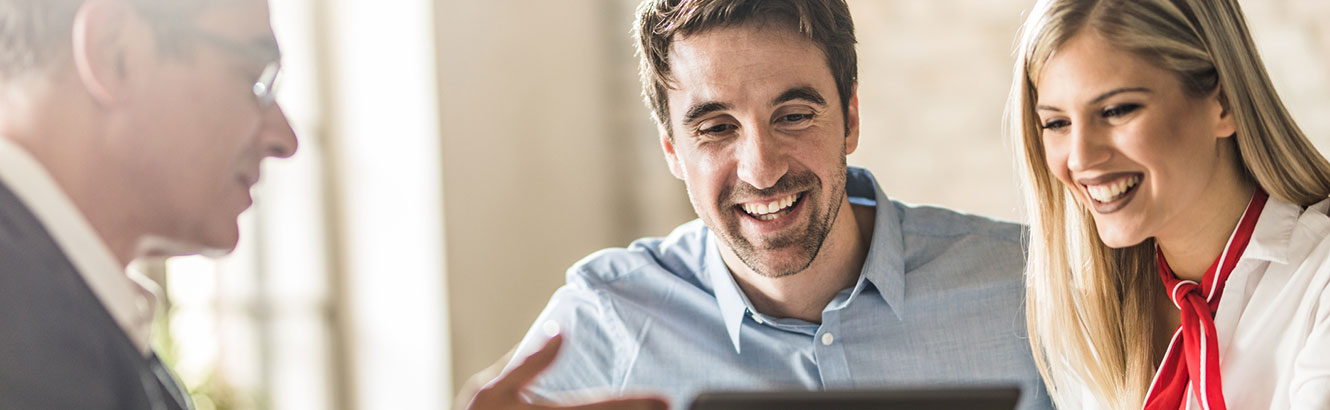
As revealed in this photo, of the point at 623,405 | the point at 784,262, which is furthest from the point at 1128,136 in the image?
the point at 623,405

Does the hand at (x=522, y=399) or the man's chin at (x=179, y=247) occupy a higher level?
the man's chin at (x=179, y=247)

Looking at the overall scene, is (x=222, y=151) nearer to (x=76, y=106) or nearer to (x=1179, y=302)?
(x=76, y=106)

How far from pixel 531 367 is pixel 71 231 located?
38 cm

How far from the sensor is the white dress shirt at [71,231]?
902 mm

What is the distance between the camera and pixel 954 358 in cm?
168

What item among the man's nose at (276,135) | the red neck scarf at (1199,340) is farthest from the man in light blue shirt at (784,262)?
the man's nose at (276,135)

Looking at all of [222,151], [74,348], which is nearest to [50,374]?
[74,348]

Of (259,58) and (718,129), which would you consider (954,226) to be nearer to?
(718,129)

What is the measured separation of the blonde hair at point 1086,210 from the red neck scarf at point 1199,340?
0.06 meters

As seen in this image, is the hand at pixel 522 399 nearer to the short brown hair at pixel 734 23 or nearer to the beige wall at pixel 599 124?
the short brown hair at pixel 734 23

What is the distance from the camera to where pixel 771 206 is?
5.56ft

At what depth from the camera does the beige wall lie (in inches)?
139

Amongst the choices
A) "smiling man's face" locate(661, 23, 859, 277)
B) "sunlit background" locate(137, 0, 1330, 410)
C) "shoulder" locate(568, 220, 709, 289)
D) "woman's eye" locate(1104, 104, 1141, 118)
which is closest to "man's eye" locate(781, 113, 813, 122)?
"smiling man's face" locate(661, 23, 859, 277)

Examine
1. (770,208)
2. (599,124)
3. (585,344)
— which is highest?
(599,124)
